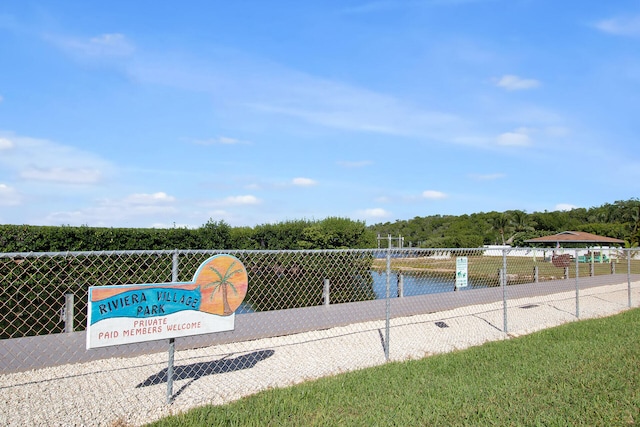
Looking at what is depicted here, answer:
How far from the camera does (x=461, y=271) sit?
30.0 feet

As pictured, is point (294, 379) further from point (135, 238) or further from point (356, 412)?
point (135, 238)

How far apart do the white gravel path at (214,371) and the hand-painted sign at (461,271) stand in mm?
979

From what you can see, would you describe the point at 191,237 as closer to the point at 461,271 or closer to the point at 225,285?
Answer: the point at 461,271

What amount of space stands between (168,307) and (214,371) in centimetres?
180

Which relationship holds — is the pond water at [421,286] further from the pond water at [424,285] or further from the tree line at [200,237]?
the tree line at [200,237]

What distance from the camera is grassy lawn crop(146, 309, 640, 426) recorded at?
172 inches

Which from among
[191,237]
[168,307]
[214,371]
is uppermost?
[191,237]

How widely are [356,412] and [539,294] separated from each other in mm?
13187

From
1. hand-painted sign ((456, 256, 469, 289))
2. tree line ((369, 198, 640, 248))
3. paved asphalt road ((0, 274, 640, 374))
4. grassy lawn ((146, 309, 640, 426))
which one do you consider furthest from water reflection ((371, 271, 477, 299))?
tree line ((369, 198, 640, 248))

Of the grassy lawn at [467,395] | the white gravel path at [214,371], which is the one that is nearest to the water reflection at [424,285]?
the white gravel path at [214,371]

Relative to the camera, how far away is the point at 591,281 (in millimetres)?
20141

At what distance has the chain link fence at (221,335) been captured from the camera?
5191 millimetres

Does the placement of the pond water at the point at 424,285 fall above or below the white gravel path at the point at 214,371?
above

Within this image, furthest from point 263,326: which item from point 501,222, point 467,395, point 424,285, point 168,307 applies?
point 501,222
